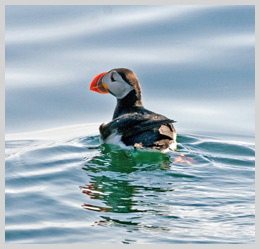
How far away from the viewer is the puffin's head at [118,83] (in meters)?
9.53

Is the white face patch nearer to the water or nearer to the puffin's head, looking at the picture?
the puffin's head

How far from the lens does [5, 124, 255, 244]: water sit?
6.28 meters

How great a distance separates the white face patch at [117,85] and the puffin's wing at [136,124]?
80 centimetres

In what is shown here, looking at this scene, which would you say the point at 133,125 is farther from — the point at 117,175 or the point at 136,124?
the point at 117,175

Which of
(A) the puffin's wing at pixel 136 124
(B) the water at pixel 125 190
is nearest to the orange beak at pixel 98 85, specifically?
(B) the water at pixel 125 190

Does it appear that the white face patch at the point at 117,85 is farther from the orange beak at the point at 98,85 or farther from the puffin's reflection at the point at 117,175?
the puffin's reflection at the point at 117,175

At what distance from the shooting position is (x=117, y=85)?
31.7ft

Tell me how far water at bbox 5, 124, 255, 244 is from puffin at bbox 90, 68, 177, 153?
0.15 m

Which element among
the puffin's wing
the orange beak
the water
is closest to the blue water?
the water

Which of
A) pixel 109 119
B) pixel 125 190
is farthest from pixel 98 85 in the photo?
pixel 125 190

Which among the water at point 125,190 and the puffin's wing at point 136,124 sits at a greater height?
the puffin's wing at point 136,124

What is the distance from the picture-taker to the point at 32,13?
40.8ft

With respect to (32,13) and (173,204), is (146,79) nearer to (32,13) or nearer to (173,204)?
(32,13)

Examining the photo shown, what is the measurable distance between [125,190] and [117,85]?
2.52 m
